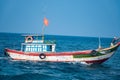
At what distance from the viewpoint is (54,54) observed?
31312 mm

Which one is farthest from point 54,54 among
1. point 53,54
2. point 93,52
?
point 93,52

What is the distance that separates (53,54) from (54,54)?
0.15m

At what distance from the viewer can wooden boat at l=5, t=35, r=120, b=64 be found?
3059 cm

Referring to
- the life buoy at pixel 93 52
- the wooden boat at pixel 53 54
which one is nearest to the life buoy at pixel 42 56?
A: the wooden boat at pixel 53 54

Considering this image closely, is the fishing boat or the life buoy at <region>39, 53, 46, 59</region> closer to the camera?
the fishing boat

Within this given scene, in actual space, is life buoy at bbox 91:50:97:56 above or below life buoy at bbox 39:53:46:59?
above

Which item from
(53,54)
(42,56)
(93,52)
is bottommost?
(42,56)

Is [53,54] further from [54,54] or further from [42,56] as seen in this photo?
[42,56]

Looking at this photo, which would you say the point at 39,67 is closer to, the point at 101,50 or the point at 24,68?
the point at 24,68

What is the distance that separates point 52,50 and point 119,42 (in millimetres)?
9320

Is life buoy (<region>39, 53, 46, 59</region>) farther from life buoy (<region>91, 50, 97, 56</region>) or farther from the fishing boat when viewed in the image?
life buoy (<region>91, 50, 97, 56</region>)

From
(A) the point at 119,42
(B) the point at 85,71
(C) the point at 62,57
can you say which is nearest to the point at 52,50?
(C) the point at 62,57

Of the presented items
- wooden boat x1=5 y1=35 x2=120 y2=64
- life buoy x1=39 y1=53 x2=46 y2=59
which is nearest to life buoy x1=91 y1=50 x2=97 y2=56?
wooden boat x1=5 y1=35 x2=120 y2=64

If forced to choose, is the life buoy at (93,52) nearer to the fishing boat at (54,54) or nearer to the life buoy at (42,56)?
the fishing boat at (54,54)
